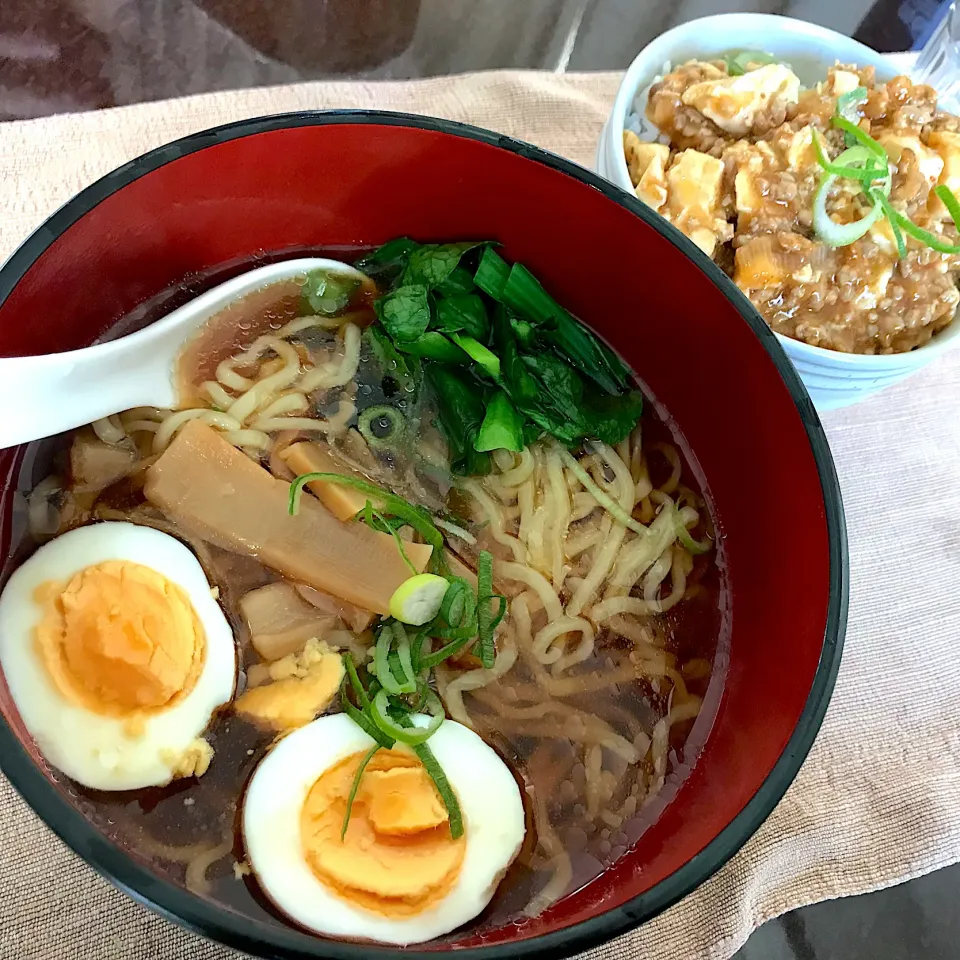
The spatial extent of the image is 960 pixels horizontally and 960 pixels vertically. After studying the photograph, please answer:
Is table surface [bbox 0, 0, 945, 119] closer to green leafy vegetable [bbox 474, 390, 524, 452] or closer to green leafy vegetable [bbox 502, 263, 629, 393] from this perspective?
green leafy vegetable [bbox 502, 263, 629, 393]

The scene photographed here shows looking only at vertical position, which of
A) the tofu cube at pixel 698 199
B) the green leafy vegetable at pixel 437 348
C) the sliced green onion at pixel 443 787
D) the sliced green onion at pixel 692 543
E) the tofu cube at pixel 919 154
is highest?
the tofu cube at pixel 919 154

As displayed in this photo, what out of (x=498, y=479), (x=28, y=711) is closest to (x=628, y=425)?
(x=498, y=479)

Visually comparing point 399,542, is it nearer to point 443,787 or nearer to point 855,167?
point 443,787

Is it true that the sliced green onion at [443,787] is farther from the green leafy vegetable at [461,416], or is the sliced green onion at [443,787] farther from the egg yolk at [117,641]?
the green leafy vegetable at [461,416]

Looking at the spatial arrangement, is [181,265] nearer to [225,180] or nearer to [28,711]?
[225,180]

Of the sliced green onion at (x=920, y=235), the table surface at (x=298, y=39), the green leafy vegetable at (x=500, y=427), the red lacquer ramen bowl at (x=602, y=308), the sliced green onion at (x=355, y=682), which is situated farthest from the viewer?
the table surface at (x=298, y=39)

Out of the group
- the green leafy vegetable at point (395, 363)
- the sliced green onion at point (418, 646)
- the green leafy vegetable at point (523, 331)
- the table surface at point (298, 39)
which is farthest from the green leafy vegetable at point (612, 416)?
the table surface at point (298, 39)

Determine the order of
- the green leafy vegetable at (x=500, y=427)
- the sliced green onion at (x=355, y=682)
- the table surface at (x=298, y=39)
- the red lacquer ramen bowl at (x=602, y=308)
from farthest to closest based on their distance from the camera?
the table surface at (x=298, y=39) < the green leafy vegetable at (x=500, y=427) < the sliced green onion at (x=355, y=682) < the red lacquer ramen bowl at (x=602, y=308)
